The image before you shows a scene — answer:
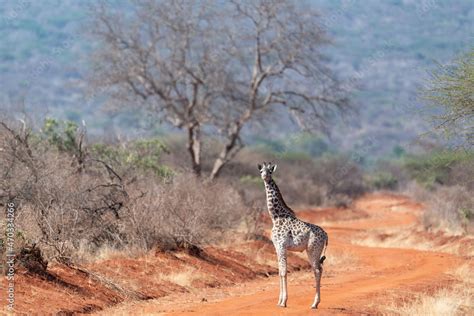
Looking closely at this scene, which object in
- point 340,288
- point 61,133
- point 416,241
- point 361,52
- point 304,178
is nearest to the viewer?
point 340,288

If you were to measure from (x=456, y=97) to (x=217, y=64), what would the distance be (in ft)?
71.5

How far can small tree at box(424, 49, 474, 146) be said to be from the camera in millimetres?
18953

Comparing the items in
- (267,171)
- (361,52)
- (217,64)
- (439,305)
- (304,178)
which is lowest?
(439,305)

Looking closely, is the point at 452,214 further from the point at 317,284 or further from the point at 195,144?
the point at 317,284

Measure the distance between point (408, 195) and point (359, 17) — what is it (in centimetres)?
11907

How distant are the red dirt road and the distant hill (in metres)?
76.3

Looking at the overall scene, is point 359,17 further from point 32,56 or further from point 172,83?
point 172,83

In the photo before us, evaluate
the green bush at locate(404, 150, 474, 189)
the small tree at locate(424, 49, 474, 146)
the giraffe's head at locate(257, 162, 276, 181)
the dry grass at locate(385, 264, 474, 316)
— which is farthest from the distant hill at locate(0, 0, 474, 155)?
the giraffe's head at locate(257, 162, 276, 181)

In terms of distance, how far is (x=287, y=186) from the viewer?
175 ft

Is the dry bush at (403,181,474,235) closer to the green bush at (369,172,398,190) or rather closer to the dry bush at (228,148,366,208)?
the dry bush at (228,148,366,208)

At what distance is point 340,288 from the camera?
18859 mm

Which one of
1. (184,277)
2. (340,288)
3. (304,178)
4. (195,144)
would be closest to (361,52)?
(304,178)

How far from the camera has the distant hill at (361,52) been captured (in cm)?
13062

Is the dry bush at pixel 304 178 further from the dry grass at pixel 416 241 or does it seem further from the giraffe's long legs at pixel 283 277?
the giraffe's long legs at pixel 283 277
